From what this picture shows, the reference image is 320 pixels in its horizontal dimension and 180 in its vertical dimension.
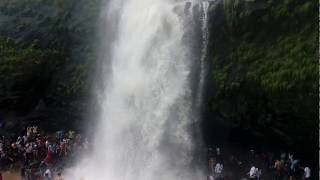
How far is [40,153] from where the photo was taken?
26500 millimetres

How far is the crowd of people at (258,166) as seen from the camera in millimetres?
22234

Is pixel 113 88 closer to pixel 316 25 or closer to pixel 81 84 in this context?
pixel 81 84

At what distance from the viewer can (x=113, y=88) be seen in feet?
86.4

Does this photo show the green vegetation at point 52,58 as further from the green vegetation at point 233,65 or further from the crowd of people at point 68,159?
the crowd of people at point 68,159

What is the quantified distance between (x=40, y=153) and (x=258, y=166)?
9360 mm

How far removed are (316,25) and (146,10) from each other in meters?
7.03

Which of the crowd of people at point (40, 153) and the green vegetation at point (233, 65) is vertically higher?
the green vegetation at point (233, 65)

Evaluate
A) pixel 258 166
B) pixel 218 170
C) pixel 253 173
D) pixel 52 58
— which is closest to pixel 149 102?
pixel 218 170

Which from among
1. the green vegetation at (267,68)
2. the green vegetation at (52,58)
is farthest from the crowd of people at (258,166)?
the green vegetation at (52,58)

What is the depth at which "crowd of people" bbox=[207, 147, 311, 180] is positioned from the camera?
22.2 meters

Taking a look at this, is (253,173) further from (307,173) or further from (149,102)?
(149,102)

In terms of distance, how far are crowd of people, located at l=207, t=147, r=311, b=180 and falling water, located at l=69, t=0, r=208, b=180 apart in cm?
84

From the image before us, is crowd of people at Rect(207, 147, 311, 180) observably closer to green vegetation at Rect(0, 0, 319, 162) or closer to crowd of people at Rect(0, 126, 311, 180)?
crowd of people at Rect(0, 126, 311, 180)

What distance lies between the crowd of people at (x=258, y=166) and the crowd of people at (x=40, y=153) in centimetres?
580
